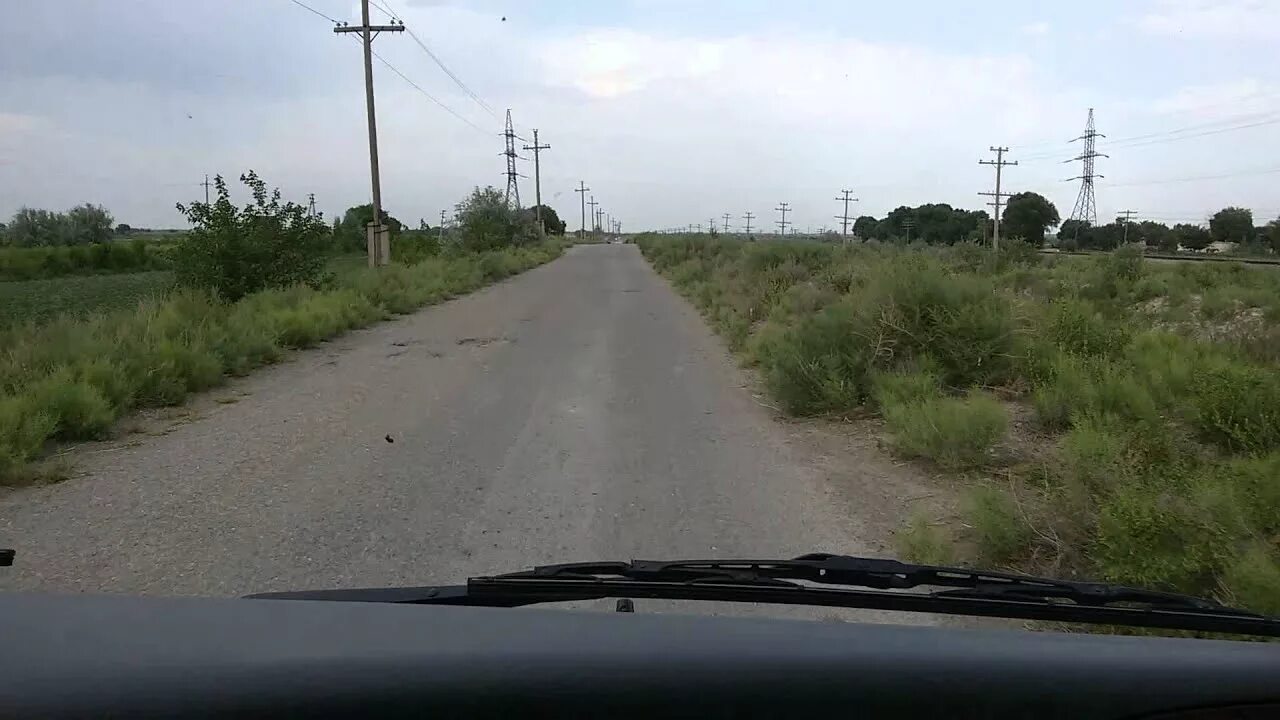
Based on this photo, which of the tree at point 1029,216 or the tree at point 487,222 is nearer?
the tree at point 487,222

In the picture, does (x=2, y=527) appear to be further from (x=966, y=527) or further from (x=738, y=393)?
(x=738, y=393)

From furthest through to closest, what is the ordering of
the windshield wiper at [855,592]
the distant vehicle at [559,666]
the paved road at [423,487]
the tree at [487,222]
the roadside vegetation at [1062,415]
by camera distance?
the tree at [487,222], the paved road at [423,487], the roadside vegetation at [1062,415], the windshield wiper at [855,592], the distant vehicle at [559,666]

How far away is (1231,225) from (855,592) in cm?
7949

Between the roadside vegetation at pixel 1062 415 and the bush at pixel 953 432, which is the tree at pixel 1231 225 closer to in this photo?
the roadside vegetation at pixel 1062 415

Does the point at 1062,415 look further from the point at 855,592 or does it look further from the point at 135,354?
the point at 135,354

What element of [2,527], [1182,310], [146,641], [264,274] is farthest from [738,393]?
[264,274]

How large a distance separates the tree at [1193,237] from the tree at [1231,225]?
0.52m

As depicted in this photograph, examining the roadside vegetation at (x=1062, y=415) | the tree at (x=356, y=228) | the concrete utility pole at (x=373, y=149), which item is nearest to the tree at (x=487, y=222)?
the tree at (x=356, y=228)

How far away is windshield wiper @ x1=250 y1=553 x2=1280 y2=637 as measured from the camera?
108 inches

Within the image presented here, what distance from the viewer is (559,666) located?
2.03 m

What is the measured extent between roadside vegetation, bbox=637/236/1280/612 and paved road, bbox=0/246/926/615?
2.80 feet

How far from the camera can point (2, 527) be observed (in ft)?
17.9

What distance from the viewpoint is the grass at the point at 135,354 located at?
7.52 m

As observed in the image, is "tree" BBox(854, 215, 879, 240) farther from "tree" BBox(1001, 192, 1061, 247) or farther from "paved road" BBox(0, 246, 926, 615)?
"paved road" BBox(0, 246, 926, 615)
